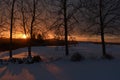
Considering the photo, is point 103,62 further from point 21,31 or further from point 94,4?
point 21,31

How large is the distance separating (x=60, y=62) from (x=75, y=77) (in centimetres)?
670

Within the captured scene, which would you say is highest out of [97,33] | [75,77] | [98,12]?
[98,12]

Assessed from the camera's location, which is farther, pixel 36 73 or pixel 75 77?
pixel 36 73

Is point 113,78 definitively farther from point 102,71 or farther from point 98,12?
point 98,12

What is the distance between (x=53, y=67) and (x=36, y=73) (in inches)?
102

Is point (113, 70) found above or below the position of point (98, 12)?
below

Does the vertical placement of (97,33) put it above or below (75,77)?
above

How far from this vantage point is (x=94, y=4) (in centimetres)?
2762

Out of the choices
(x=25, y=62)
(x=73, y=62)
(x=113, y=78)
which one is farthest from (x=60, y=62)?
(x=113, y=78)

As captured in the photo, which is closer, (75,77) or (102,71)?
(75,77)

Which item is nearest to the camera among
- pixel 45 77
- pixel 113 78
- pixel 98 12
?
pixel 113 78

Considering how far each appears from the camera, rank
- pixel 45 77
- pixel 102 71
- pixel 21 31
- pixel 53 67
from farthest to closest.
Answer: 1. pixel 21 31
2. pixel 53 67
3. pixel 102 71
4. pixel 45 77

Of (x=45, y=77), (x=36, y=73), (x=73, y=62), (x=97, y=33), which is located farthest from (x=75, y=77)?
(x=97, y=33)

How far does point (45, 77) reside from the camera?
18.0 meters
